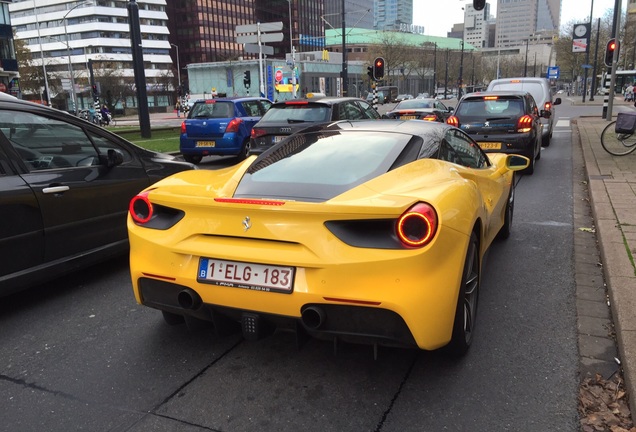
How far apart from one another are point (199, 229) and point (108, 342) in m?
1.26

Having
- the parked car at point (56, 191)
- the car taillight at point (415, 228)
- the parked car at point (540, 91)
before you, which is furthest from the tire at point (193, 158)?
the car taillight at point (415, 228)

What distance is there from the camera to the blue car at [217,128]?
1287cm

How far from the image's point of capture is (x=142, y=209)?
3182 millimetres

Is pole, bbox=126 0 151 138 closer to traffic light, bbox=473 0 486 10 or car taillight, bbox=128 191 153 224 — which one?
traffic light, bbox=473 0 486 10

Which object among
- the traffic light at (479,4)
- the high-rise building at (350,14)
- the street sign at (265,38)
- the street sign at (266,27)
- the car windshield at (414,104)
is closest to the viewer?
the car windshield at (414,104)

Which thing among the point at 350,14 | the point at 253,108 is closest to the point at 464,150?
the point at 253,108

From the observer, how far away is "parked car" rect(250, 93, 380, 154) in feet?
33.3

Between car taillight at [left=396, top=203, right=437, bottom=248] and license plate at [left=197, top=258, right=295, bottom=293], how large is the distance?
566mm

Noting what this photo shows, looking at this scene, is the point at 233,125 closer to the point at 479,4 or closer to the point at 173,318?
the point at 173,318

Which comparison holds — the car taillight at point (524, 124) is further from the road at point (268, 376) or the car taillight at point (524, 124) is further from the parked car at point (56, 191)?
the parked car at point (56, 191)

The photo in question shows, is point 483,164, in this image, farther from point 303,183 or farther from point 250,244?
point 250,244

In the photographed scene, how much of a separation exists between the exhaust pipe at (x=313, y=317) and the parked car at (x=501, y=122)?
317 inches

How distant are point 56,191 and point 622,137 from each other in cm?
1166

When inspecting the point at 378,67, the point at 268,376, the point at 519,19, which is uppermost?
the point at 519,19
